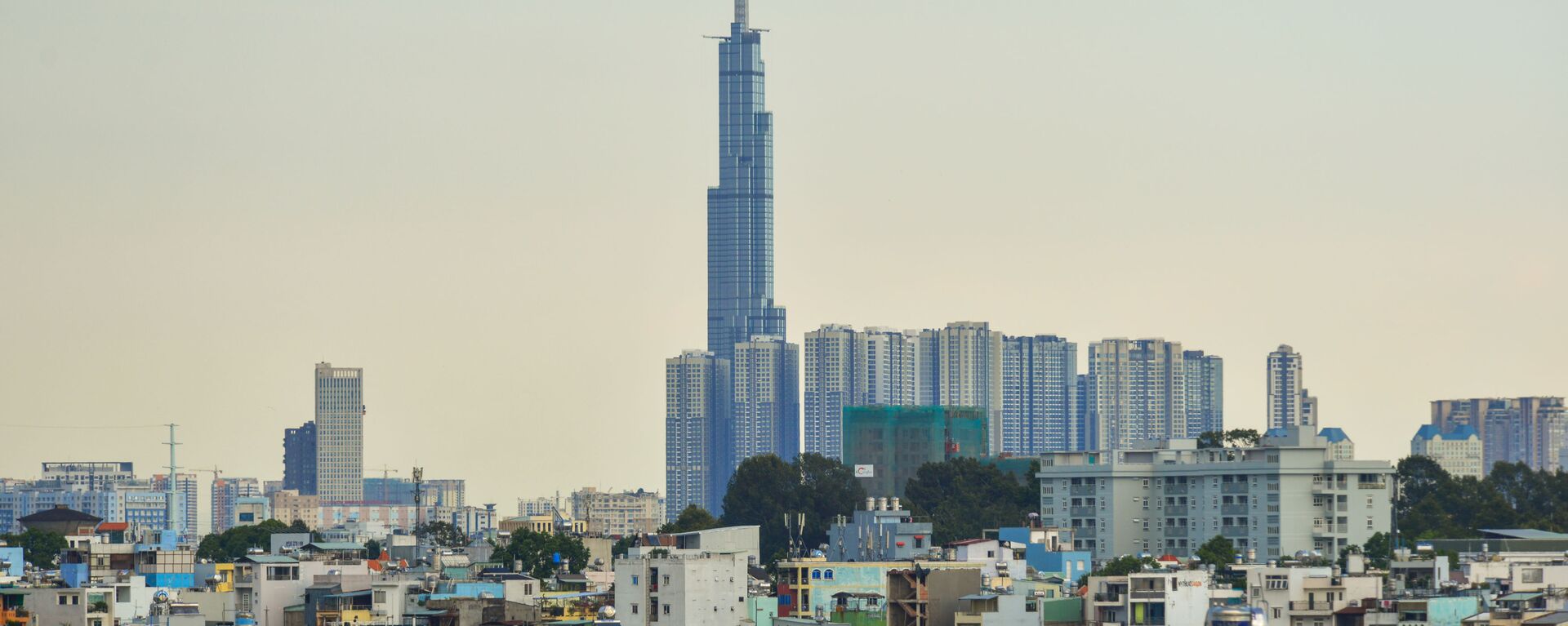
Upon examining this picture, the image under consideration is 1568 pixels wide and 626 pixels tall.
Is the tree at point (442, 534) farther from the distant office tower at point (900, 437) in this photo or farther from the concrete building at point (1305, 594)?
the distant office tower at point (900, 437)

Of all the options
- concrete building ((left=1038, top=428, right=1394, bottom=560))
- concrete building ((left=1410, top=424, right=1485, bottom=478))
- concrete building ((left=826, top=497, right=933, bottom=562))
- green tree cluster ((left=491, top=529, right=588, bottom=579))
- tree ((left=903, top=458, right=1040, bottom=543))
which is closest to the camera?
concrete building ((left=826, top=497, right=933, bottom=562))

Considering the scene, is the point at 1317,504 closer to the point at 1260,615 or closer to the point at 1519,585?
the point at 1519,585

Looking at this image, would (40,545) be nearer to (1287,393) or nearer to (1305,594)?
(1305,594)

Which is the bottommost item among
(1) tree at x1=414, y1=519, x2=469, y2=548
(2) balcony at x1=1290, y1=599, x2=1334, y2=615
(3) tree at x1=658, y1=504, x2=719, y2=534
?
(2) balcony at x1=1290, y1=599, x2=1334, y2=615

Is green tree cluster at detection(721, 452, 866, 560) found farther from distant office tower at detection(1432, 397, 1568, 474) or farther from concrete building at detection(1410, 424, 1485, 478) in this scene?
distant office tower at detection(1432, 397, 1568, 474)

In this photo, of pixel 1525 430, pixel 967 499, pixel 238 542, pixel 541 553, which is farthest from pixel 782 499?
pixel 1525 430

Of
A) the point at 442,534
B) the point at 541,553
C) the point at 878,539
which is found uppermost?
the point at 878,539

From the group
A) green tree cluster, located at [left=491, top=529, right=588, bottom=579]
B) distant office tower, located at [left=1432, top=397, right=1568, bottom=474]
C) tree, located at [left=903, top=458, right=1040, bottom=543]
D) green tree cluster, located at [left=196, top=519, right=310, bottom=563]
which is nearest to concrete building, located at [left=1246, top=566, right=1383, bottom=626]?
green tree cluster, located at [left=491, top=529, right=588, bottom=579]

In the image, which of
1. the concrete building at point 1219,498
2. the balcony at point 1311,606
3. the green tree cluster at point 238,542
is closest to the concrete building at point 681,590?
the balcony at point 1311,606
